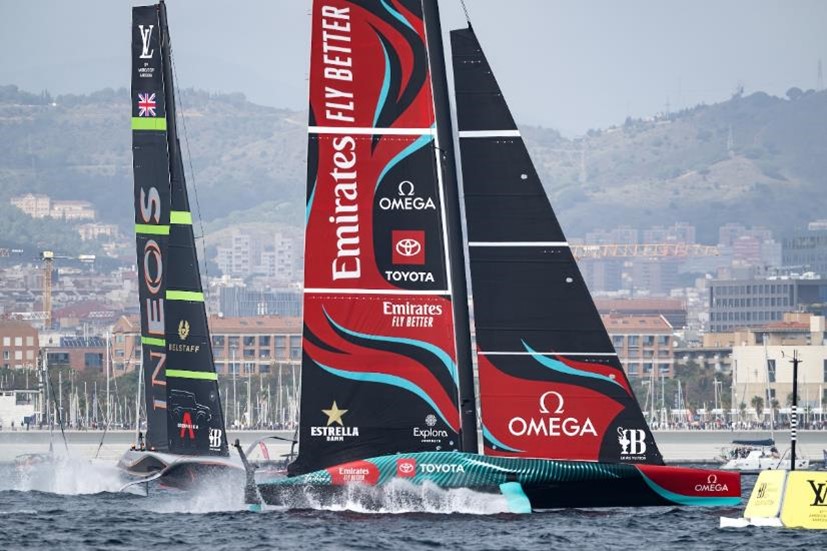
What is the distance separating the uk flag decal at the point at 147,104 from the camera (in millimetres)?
42562

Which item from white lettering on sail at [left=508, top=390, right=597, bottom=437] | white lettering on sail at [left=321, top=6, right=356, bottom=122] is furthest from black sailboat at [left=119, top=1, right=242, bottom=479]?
white lettering on sail at [left=321, top=6, right=356, bottom=122]

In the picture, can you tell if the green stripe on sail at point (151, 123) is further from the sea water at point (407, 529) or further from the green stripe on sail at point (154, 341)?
the sea water at point (407, 529)

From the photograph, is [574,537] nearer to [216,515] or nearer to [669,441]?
[216,515]

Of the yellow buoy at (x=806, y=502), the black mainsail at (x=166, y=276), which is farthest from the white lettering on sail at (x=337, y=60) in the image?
the black mainsail at (x=166, y=276)

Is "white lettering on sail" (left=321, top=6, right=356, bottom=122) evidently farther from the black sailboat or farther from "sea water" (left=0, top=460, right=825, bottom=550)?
the black sailboat

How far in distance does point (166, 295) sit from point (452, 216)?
1223cm

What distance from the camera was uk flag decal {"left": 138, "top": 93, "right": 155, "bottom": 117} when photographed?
42.6m

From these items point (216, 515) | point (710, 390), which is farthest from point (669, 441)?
point (216, 515)

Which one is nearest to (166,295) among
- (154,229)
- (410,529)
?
(154,229)

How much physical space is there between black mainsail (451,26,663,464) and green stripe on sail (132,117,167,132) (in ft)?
51.2

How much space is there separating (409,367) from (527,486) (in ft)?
7.61

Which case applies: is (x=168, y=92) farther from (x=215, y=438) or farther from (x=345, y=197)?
(x=345, y=197)

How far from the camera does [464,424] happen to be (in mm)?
28141

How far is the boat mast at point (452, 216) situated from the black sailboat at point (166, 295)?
934 cm
